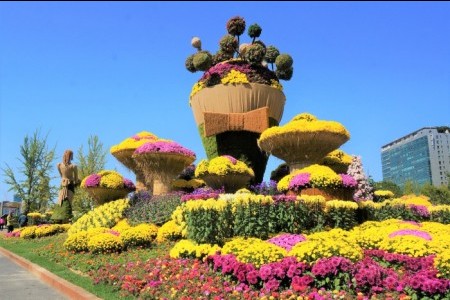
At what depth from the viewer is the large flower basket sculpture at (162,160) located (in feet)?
49.5

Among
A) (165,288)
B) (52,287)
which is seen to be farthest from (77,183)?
(165,288)

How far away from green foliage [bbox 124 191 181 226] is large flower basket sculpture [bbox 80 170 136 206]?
2244 millimetres

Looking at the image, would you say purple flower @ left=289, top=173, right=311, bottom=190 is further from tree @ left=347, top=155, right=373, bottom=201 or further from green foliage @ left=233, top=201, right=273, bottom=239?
tree @ left=347, top=155, right=373, bottom=201

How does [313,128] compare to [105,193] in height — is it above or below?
A: above

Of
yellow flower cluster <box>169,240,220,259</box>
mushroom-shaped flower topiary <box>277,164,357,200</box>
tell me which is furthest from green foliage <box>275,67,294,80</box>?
yellow flower cluster <box>169,240,220,259</box>

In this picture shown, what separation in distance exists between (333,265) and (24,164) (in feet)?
102

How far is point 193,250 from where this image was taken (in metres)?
7.96

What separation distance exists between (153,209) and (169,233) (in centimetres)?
285

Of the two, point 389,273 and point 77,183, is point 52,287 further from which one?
point 77,183

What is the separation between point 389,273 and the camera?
6.03 metres

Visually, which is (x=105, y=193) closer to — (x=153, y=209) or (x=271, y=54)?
(x=153, y=209)

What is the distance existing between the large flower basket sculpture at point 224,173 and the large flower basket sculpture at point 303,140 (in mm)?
1148

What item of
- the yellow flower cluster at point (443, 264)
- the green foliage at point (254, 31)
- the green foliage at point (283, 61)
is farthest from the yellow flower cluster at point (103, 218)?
the yellow flower cluster at point (443, 264)

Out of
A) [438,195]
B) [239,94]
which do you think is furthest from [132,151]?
[438,195]
